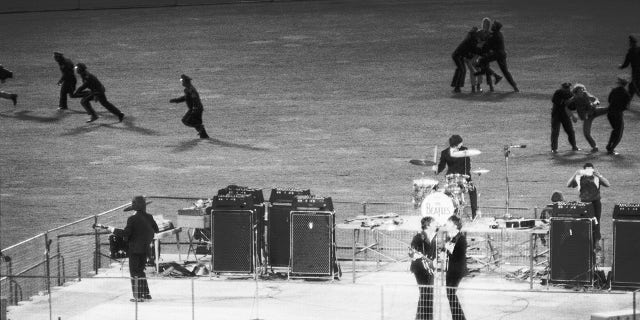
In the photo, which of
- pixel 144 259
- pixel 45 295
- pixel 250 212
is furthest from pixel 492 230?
pixel 45 295

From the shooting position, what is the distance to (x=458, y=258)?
63.7 feet

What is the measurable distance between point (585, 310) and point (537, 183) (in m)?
9.48

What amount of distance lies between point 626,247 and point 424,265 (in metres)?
3.97

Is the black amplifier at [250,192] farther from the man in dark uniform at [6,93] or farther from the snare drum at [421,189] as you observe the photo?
the man in dark uniform at [6,93]

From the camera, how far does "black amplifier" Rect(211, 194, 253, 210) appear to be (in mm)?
22594

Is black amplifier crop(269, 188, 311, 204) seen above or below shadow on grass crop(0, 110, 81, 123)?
below

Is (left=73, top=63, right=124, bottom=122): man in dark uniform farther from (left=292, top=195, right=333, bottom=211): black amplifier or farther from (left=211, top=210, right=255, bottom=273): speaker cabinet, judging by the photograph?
(left=292, top=195, right=333, bottom=211): black amplifier

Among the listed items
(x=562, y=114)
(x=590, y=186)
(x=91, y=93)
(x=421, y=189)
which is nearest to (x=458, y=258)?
(x=421, y=189)

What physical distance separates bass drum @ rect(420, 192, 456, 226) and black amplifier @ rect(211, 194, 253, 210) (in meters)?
3.21

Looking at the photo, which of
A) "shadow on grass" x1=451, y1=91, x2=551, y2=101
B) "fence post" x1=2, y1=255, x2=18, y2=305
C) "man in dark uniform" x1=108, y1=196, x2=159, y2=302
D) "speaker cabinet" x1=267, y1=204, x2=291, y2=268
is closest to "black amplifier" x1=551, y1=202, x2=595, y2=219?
"speaker cabinet" x1=267, y1=204, x2=291, y2=268

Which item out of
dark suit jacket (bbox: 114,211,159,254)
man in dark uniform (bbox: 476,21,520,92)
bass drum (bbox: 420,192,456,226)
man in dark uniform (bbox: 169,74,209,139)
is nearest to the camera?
bass drum (bbox: 420,192,456,226)

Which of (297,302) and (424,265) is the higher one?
(424,265)

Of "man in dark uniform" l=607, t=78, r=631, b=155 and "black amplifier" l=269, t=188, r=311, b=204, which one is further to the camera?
"man in dark uniform" l=607, t=78, r=631, b=155

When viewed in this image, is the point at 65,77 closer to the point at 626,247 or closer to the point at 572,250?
the point at 572,250
